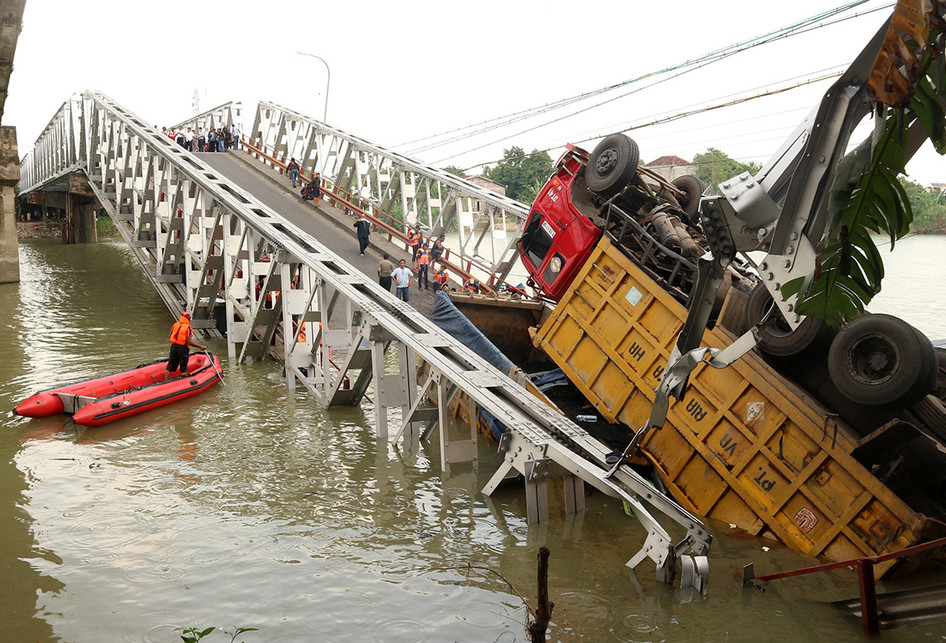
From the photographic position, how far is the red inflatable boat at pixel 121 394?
40.1ft

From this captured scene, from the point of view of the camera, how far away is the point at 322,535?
8414 millimetres

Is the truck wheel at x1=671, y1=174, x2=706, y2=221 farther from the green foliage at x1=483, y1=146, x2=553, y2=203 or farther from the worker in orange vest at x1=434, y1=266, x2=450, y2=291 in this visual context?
the green foliage at x1=483, y1=146, x2=553, y2=203

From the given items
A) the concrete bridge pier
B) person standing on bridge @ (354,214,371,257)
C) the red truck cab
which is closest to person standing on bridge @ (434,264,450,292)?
person standing on bridge @ (354,214,371,257)

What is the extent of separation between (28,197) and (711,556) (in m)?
59.5

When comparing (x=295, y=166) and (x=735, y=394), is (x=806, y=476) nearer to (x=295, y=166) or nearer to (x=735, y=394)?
(x=735, y=394)

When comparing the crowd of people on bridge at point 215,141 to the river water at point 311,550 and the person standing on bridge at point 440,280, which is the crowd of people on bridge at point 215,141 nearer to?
the person standing on bridge at point 440,280

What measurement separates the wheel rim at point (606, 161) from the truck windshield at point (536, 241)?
1.39 m

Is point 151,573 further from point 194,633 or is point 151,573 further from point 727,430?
point 727,430

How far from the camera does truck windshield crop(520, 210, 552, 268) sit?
1305cm

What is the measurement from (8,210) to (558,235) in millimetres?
26890

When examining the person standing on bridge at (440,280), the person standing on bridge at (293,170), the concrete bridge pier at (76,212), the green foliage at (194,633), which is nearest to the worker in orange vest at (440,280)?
the person standing on bridge at (440,280)

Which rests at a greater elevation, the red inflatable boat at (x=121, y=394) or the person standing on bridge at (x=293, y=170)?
the person standing on bridge at (x=293, y=170)

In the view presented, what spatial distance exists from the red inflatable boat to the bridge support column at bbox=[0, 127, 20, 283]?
19.3m

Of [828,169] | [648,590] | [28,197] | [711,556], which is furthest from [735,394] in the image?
[28,197]
